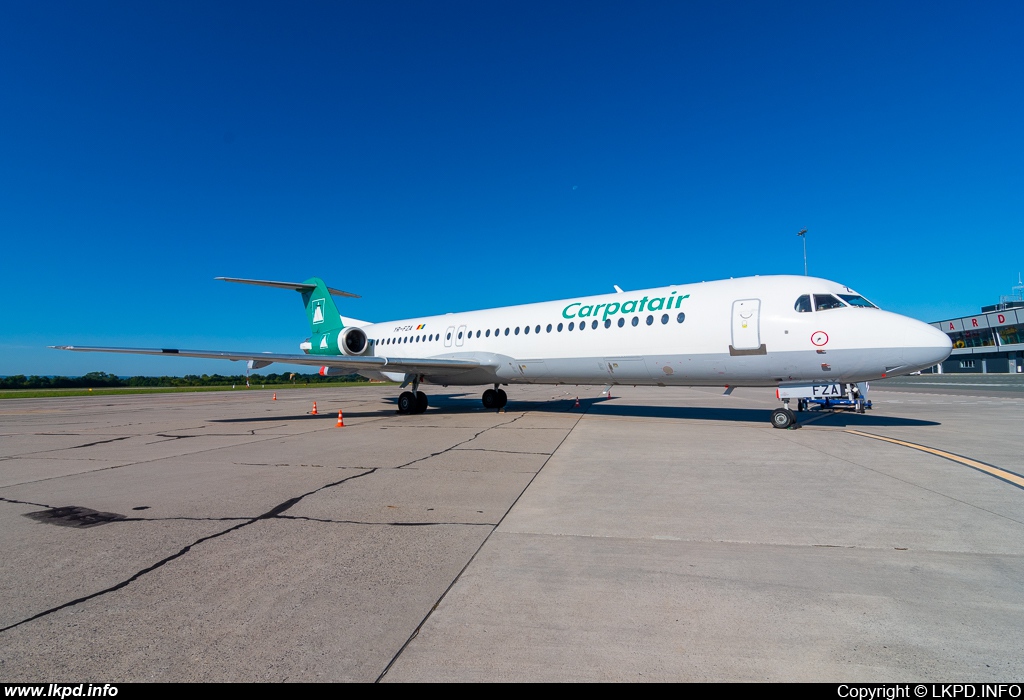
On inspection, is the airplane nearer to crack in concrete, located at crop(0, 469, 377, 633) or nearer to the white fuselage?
the white fuselage

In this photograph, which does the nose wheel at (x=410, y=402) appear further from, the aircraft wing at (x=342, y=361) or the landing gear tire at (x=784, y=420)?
the landing gear tire at (x=784, y=420)

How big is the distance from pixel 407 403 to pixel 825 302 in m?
11.7

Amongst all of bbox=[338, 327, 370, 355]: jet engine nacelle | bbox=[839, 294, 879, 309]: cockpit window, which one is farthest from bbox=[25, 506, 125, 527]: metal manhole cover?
bbox=[338, 327, 370, 355]: jet engine nacelle

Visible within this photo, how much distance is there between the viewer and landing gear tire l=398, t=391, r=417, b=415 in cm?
1656

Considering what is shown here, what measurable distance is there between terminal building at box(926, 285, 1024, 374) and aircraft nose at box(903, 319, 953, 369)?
5170 cm

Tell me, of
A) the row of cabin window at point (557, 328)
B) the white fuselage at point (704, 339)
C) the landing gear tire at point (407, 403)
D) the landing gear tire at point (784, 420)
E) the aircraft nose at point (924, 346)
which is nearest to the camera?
the aircraft nose at point (924, 346)

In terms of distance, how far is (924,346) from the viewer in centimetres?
952

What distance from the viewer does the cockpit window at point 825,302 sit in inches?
415

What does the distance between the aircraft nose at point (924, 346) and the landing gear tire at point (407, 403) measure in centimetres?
1264

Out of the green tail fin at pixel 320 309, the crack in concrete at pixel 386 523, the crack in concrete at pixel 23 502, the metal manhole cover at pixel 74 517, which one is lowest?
the crack in concrete at pixel 386 523

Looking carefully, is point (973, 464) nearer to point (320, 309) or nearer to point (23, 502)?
point (23, 502)

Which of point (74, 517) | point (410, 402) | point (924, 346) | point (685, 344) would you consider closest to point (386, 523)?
point (74, 517)

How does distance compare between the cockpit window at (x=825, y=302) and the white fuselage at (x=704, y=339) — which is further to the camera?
the cockpit window at (x=825, y=302)

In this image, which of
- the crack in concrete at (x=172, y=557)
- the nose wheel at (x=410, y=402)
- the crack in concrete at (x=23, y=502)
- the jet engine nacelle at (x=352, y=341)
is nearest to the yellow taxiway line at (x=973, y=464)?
the crack in concrete at (x=172, y=557)
